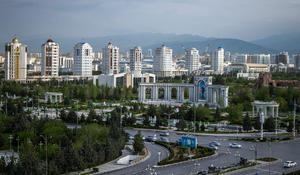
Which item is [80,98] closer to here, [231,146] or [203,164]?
[231,146]

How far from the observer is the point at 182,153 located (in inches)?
766

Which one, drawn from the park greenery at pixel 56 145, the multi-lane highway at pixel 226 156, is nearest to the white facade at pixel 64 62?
the park greenery at pixel 56 145

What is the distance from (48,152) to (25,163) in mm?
3057

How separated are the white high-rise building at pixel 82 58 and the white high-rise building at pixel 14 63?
891cm

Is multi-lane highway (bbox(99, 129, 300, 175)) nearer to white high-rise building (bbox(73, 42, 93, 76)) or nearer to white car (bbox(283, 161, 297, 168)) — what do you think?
white car (bbox(283, 161, 297, 168))

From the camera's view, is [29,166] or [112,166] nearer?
[29,166]

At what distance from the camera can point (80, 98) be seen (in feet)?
143

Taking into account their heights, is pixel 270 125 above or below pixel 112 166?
above

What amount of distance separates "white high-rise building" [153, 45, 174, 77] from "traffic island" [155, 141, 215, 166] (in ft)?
178

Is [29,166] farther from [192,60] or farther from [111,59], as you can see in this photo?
[192,60]

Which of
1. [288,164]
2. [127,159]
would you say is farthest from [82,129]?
[288,164]

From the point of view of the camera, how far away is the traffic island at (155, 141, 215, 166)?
58.7 feet

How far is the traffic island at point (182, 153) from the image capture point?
1789 cm

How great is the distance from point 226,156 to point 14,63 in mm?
45105
